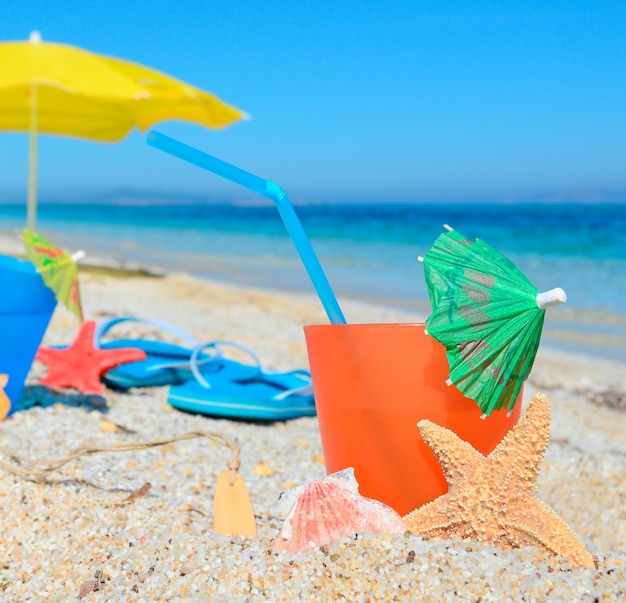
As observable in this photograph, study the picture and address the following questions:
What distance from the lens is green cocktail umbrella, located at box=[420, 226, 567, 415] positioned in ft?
3.79

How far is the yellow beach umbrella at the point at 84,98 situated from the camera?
3.82 metres

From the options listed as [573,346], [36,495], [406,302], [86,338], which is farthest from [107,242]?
[36,495]

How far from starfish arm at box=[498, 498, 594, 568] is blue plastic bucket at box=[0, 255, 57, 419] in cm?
141

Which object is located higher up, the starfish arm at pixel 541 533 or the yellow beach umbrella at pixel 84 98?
the yellow beach umbrella at pixel 84 98

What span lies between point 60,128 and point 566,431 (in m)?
4.53

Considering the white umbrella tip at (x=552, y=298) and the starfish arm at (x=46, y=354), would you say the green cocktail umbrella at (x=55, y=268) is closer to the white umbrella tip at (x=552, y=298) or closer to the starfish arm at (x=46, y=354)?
the starfish arm at (x=46, y=354)

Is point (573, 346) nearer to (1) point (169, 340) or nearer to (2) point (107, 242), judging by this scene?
(1) point (169, 340)

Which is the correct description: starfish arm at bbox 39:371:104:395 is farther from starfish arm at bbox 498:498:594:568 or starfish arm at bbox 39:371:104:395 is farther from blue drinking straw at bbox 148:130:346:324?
starfish arm at bbox 498:498:594:568

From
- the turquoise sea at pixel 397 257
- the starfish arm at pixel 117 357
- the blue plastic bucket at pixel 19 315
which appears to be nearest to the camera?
the blue plastic bucket at pixel 19 315

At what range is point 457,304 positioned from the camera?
117cm

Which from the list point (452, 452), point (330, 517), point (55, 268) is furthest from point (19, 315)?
point (452, 452)

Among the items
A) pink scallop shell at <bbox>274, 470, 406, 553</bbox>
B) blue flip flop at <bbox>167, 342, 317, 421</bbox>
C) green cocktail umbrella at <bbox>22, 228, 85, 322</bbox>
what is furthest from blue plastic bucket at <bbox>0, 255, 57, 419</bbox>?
pink scallop shell at <bbox>274, 470, 406, 553</bbox>

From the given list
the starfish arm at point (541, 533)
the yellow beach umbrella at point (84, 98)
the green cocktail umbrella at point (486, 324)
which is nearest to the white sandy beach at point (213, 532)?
the starfish arm at point (541, 533)

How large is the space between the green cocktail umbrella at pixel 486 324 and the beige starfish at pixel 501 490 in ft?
0.21
